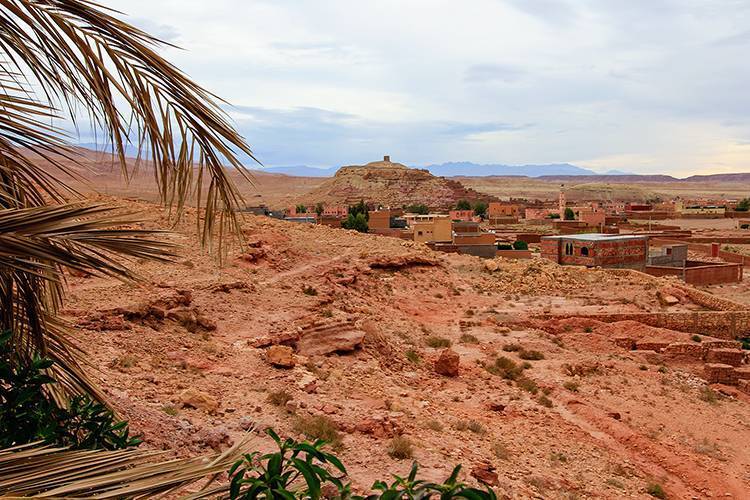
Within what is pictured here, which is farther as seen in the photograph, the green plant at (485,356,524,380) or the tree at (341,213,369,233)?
the tree at (341,213,369,233)

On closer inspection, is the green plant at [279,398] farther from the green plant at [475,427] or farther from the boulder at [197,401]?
the green plant at [475,427]

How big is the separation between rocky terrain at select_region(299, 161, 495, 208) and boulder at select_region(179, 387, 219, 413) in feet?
249

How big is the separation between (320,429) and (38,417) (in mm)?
4215

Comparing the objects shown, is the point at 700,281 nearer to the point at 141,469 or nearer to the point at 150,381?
the point at 150,381

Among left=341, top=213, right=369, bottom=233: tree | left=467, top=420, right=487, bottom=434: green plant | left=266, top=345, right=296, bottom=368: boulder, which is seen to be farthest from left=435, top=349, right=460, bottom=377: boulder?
left=341, top=213, right=369, bottom=233: tree

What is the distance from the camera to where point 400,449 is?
659 centimetres

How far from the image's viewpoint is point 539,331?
1638 cm

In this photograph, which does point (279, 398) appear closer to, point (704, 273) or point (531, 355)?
point (531, 355)

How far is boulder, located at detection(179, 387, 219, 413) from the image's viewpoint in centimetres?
660

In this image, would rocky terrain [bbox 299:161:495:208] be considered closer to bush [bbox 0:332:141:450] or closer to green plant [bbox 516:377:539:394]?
green plant [bbox 516:377:539:394]

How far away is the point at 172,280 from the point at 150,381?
6367mm

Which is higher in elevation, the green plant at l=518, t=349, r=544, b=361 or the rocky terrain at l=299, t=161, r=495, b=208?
the rocky terrain at l=299, t=161, r=495, b=208

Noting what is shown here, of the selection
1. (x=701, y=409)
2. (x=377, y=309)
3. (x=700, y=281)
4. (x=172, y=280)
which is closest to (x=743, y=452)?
(x=701, y=409)

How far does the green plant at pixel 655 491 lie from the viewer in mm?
7957
